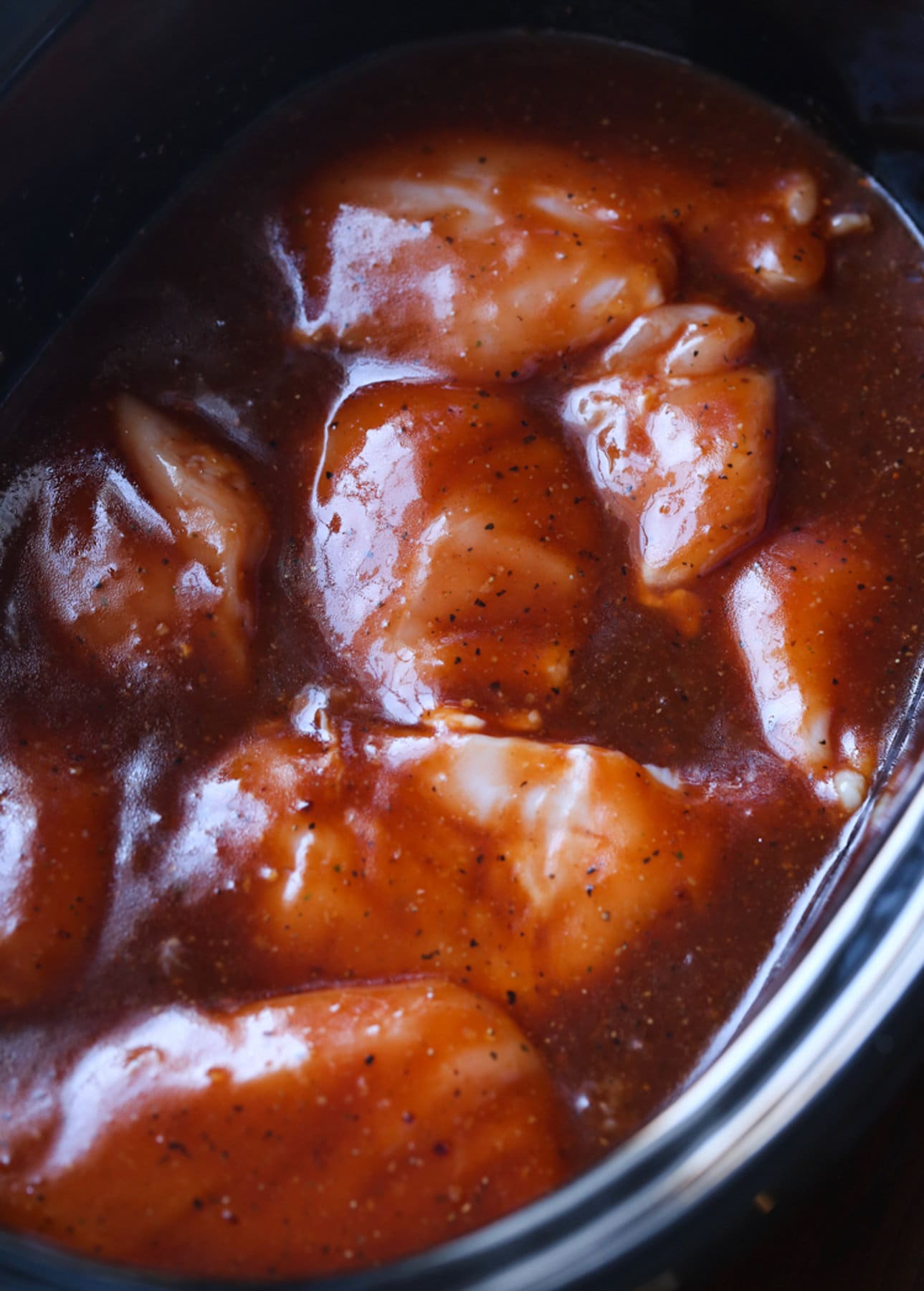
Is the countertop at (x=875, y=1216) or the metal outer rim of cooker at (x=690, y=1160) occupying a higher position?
the metal outer rim of cooker at (x=690, y=1160)

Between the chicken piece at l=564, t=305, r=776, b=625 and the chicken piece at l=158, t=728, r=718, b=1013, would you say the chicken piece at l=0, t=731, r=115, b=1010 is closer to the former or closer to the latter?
the chicken piece at l=158, t=728, r=718, b=1013

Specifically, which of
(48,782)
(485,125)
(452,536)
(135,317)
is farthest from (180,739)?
(485,125)

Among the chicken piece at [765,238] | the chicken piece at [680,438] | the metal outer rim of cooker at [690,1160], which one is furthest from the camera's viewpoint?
the chicken piece at [765,238]

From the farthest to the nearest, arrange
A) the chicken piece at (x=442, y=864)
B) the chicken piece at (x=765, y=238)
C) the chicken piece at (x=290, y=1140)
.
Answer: the chicken piece at (x=765, y=238) → the chicken piece at (x=442, y=864) → the chicken piece at (x=290, y=1140)

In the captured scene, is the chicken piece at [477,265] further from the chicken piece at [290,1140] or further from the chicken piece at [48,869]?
the chicken piece at [290,1140]

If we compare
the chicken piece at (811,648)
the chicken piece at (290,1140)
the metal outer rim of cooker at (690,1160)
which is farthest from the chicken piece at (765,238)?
the chicken piece at (290,1140)

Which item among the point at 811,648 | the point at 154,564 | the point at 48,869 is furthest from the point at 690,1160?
the point at 154,564

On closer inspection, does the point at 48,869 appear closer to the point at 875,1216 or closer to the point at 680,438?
the point at 680,438
